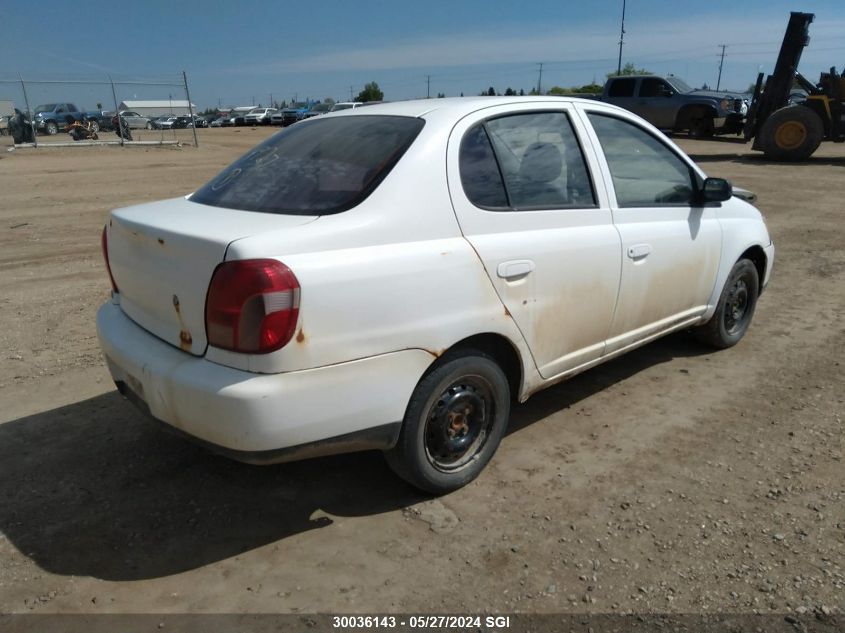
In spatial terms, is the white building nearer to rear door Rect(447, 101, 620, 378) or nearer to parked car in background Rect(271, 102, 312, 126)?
parked car in background Rect(271, 102, 312, 126)

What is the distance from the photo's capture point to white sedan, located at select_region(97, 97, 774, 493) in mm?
2453

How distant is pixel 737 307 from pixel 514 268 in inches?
106

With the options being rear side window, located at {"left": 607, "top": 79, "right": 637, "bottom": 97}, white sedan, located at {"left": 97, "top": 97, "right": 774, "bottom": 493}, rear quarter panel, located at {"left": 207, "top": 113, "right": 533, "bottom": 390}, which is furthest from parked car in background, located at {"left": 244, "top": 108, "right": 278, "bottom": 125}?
rear quarter panel, located at {"left": 207, "top": 113, "right": 533, "bottom": 390}

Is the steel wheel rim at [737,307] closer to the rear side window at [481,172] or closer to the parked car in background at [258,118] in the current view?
the rear side window at [481,172]

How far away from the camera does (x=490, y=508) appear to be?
307 cm

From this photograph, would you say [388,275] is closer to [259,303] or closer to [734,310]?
[259,303]

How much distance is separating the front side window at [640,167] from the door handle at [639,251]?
0.79 feet

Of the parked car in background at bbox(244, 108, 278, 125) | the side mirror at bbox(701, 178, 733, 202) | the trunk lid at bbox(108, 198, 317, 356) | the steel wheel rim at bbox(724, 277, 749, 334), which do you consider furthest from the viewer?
the parked car in background at bbox(244, 108, 278, 125)

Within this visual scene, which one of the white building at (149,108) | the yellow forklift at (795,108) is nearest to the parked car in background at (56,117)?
the white building at (149,108)

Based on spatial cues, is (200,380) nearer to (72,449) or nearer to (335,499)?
Result: (335,499)

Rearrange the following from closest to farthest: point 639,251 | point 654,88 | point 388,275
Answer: point 388,275 → point 639,251 → point 654,88

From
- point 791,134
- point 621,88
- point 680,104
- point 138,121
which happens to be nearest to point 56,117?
point 138,121

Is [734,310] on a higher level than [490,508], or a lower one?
higher

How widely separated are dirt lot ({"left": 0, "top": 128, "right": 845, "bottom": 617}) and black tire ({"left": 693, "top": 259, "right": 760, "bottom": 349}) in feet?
0.46
